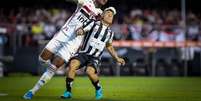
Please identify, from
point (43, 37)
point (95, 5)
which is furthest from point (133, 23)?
point (95, 5)

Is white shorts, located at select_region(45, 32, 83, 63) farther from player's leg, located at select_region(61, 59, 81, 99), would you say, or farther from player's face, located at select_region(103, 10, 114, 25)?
player's face, located at select_region(103, 10, 114, 25)

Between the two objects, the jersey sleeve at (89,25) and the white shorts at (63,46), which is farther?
the jersey sleeve at (89,25)

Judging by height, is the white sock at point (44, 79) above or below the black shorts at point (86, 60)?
below

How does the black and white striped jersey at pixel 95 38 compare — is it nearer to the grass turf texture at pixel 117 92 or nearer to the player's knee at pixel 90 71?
the player's knee at pixel 90 71

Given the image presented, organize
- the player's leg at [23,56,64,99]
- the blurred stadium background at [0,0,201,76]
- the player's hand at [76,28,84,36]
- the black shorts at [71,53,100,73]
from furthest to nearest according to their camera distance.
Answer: the blurred stadium background at [0,0,201,76] < the black shorts at [71,53,100,73] < the player's hand at [76,28,84,36] < the player's leg at [23,56,64,99]

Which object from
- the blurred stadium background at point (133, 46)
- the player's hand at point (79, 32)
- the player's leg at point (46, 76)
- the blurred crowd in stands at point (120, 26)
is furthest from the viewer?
the blurred crowd in stands at point (120, 26)

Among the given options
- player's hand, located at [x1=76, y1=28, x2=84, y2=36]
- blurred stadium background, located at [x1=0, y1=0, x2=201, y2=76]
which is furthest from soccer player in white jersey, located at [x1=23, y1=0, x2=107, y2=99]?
blurred stadium background, located at [x1=0, y1=0, x2=201, y2=76]

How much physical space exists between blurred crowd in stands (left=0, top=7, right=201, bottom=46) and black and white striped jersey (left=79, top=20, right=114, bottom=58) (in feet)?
47.0

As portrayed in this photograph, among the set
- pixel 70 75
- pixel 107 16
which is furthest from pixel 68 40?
pixel 107 16

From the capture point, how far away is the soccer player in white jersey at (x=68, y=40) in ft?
45.2

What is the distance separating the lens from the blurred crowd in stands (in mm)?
28562

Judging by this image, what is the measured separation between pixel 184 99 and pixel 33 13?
17.9 metres

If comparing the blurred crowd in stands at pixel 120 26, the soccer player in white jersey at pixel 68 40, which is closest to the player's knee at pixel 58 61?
the soccer player in white jersey at pixel 68 40

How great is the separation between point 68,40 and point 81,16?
1.97ft
